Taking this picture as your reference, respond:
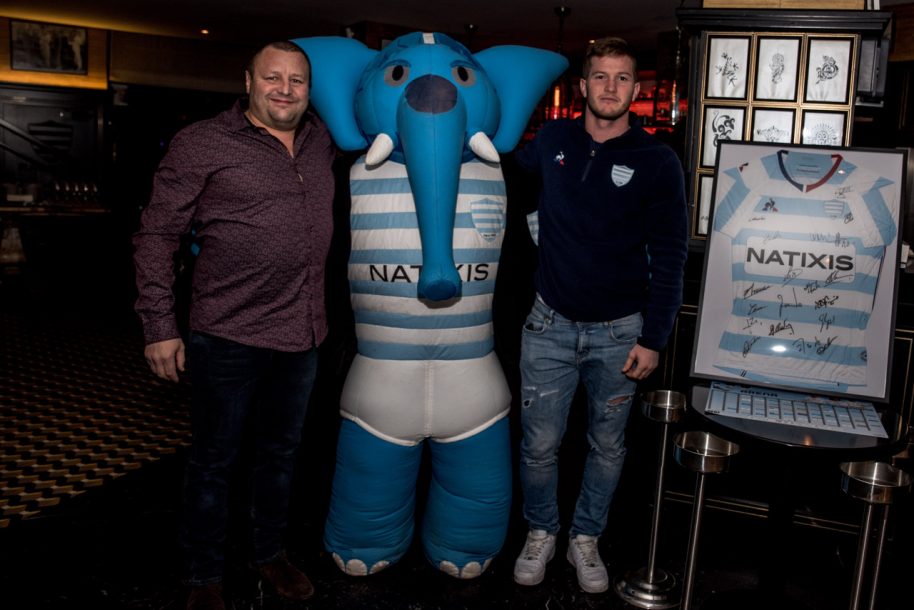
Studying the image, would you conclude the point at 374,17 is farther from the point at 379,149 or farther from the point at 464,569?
the point at 464,569

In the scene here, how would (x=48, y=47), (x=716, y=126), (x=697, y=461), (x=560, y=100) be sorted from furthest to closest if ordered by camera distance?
(x=48, y=47), (x=560, y=100), (x=716, y=126), (x=697, y=461)

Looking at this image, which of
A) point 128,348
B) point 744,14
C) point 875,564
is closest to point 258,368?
point 875,564

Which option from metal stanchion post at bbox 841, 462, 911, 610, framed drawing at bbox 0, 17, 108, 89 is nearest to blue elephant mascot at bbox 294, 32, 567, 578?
→ metal stanchion post at bbox 841, 462, 911, 610

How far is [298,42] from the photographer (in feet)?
6.94

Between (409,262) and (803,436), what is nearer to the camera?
(803,436)

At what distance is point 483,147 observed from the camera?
77.8 inches

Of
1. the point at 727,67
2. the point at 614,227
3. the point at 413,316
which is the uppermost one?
the point at 727,67

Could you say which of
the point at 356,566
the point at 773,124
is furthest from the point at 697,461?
the point at 773,124

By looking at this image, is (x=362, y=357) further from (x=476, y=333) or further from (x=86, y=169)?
(x=86, y=169)

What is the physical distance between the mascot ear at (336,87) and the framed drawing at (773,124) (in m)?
1.58

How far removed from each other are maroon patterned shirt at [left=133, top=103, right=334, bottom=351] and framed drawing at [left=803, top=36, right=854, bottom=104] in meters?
1.93

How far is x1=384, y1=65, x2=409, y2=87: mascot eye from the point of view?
1.97m

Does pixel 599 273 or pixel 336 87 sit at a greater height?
pixel 336 87

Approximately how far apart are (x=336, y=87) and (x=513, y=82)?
19.9 inches
